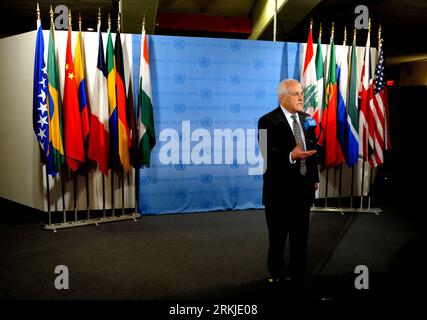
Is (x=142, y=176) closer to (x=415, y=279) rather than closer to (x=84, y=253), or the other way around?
(x=84, y=253)

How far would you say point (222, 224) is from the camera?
4770mm

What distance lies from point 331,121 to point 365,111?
43cm

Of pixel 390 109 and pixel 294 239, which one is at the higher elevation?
pixel 390 109

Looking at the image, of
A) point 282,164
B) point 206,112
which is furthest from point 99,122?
point 282,164

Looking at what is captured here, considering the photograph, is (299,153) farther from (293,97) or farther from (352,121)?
(352,121)

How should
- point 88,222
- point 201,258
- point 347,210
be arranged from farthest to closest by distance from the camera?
point 347,210 → point 88,222 → point 201,258

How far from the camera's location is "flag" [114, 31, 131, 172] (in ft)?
15.1

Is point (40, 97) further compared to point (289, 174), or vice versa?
point (40, 97)

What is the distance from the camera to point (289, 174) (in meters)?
2.84

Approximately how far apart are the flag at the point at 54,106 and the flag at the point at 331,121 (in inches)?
118

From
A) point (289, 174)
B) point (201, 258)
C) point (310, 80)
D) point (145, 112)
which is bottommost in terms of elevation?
point (201, 258)

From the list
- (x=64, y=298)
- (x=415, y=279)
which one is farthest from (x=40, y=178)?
(x=415, y=279)
